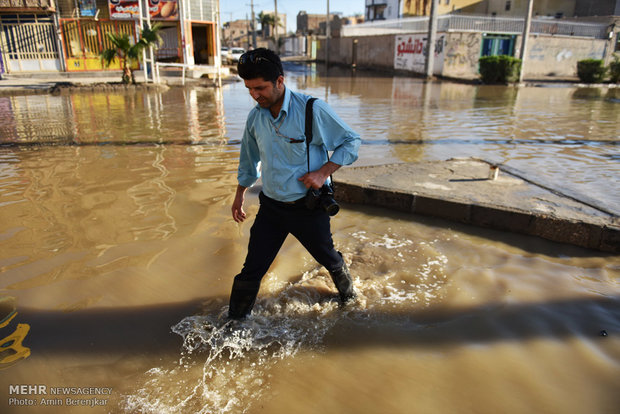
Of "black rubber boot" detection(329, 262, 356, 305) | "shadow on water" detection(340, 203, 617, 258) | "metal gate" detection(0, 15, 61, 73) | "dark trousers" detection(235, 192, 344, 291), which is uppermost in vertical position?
"metal gate" detection(0, 15, 61, 73)

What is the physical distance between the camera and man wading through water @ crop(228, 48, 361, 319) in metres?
2.45

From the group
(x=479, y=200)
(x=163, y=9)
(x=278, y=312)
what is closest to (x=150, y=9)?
(x=163, y=9)

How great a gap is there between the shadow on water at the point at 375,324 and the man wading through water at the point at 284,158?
627 mm

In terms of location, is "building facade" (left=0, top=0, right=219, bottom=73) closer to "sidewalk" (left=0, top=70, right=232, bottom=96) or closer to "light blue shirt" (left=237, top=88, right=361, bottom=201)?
"sidewalk" (left=0, top=70, right=232, bottom=96)

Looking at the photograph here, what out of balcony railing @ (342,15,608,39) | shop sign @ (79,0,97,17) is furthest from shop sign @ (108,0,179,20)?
balcony railing @ (342,15,608,39)

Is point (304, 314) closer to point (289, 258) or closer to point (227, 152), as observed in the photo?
point (289, 258)

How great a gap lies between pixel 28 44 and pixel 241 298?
2791 cm

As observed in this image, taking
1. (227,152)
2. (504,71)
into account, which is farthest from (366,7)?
(227,152)

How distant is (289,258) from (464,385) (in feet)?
6.75

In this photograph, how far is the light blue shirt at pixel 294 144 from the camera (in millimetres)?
2543

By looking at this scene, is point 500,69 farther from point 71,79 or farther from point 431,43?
point 71,79

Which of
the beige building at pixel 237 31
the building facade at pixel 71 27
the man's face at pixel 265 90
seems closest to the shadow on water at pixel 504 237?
the man's face at pixel 265 90

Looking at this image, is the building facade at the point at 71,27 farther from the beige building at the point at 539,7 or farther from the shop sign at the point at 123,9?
the beige building at the point at 539,7

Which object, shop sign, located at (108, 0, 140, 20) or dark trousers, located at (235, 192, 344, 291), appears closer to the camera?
dark trousers, located at (235, 192, 344, 291)
